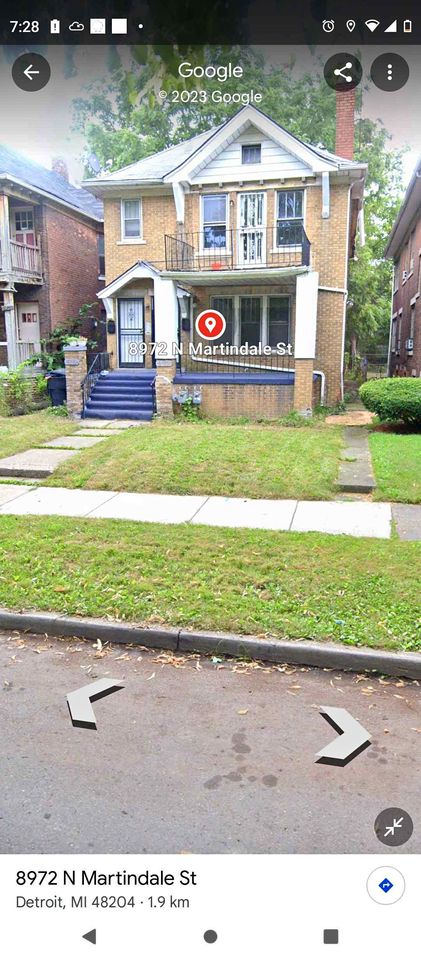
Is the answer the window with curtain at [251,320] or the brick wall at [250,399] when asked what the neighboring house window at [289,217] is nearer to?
the window with curtain at [251,320]

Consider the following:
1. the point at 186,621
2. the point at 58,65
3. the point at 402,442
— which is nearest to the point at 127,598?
the point at 186,621

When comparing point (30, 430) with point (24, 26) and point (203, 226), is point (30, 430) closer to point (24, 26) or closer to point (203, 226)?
point (203, 226)

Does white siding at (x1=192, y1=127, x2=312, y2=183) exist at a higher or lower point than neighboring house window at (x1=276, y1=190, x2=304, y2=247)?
higher

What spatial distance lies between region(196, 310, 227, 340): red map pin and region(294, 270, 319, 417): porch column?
4220mm

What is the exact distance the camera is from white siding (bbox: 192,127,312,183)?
53.4ft

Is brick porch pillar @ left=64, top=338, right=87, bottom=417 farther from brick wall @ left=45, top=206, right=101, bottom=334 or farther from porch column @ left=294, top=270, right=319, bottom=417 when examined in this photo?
brick wall @ left=45, top=206, right=101, bottom=334

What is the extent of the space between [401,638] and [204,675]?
1.27 m

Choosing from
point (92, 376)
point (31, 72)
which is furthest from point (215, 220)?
point (31, 72)

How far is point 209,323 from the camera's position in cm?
1795

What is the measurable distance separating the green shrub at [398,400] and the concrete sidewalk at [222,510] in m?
4.51

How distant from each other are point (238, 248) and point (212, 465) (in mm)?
10040

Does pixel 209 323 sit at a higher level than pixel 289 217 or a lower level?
lower

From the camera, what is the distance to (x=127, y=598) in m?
4.82
